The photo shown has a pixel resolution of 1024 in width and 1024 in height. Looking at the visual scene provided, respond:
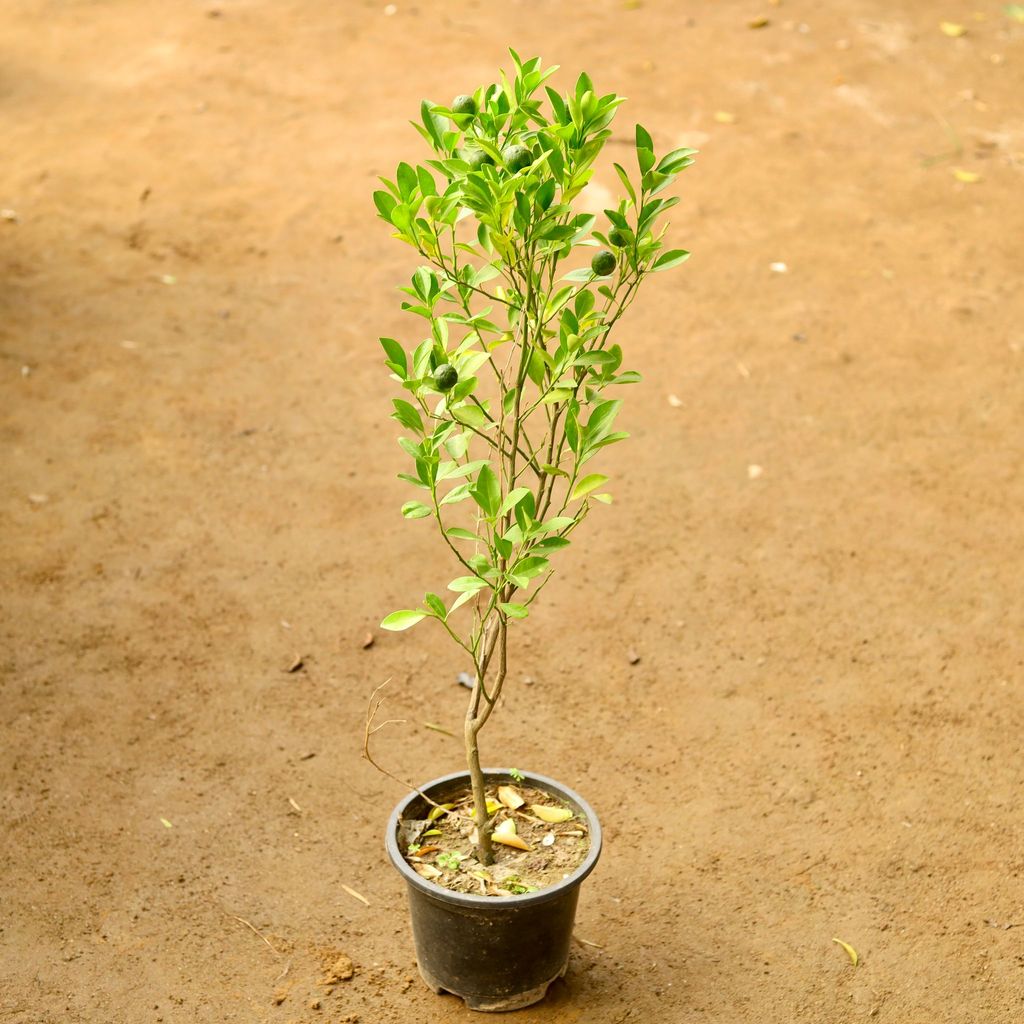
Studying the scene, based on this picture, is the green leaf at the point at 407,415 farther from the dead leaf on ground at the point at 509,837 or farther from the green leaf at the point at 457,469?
the dead leaf on ground at the point at 509,837

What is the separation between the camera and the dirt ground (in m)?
2.93

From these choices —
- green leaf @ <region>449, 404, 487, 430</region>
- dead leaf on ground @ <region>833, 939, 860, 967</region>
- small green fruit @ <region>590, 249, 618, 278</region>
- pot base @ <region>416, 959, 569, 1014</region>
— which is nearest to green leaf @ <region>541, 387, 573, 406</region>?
green leaf @ <region>449, 404, 487, 430</region>

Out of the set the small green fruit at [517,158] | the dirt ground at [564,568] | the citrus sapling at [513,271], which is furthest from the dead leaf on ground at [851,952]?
the small green fruit at [517,158]

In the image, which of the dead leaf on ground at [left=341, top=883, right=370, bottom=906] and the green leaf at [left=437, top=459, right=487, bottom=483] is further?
the dead leaf on ground at [left=341, top=883, right=370, bottom=906]

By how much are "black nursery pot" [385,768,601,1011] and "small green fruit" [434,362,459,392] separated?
3.26 ft

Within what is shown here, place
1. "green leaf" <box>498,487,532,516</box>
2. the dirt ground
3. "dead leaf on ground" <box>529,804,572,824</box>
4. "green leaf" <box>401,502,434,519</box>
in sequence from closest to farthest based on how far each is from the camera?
"green leaf" <box>498,487,532,516</box> → "green leaf" <box>401,502,434,519</box> → "dead leaf on ground" <box>529,804,572,824</box> → the dirt ground

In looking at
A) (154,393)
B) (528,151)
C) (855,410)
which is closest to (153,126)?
(154,393)

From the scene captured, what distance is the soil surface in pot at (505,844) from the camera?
8.54 feet

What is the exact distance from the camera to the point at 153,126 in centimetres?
714

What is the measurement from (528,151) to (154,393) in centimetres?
328

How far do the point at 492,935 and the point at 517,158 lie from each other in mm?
1558

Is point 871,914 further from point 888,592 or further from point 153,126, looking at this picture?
point 153,126

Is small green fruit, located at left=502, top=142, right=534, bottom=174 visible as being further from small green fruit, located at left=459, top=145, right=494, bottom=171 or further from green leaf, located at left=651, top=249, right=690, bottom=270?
green leaf, located at left=651, top=249, right=690, bottom=270

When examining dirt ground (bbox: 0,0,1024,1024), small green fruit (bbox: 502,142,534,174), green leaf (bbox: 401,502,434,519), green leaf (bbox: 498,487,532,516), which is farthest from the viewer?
dirt ground (bbox: 0,0,1024,1024)
